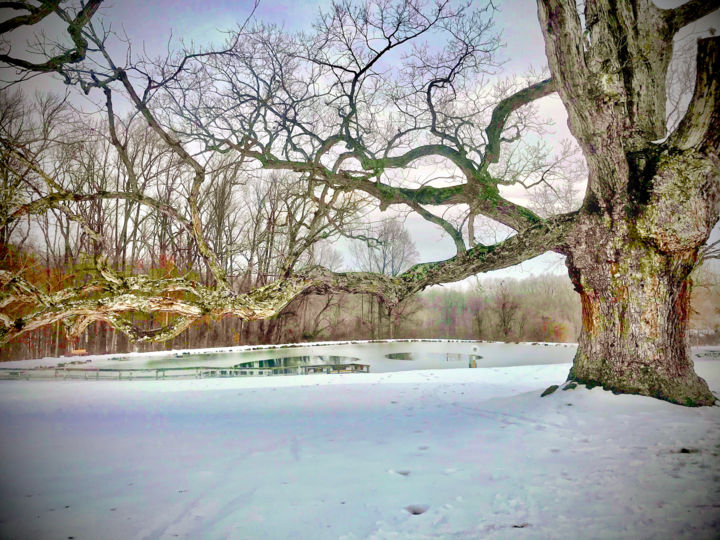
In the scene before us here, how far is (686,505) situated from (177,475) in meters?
3.31

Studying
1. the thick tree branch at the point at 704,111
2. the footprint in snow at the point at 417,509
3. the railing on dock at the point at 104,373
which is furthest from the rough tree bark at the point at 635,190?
the railing on dock at the point at 104,373

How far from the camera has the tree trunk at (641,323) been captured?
4.94 m

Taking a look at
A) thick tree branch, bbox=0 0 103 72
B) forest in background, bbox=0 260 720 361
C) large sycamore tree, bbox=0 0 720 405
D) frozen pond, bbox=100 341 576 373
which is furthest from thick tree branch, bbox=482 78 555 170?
forest in background, bbox=0 260 720 361

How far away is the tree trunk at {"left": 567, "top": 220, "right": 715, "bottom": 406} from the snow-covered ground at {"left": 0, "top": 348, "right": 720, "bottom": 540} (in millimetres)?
380

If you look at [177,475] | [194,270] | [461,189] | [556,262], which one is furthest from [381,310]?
[177,475]

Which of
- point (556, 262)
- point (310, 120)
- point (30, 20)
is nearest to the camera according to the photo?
point (30, 20)

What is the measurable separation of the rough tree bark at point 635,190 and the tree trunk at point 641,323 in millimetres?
13

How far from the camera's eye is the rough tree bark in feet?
15.6

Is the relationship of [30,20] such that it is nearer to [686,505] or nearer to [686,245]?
[686,505]

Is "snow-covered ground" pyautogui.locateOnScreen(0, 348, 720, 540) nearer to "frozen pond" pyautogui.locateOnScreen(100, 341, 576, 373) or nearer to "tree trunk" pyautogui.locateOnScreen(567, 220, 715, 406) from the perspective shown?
"tree trunk" pyautogui.locateOnScreen(567, 220, 715, 406)

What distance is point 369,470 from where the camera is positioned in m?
3.02

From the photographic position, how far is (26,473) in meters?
3.09

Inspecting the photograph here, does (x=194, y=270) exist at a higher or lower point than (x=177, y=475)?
higher

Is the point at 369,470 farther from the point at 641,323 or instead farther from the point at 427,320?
the point at 427,320
